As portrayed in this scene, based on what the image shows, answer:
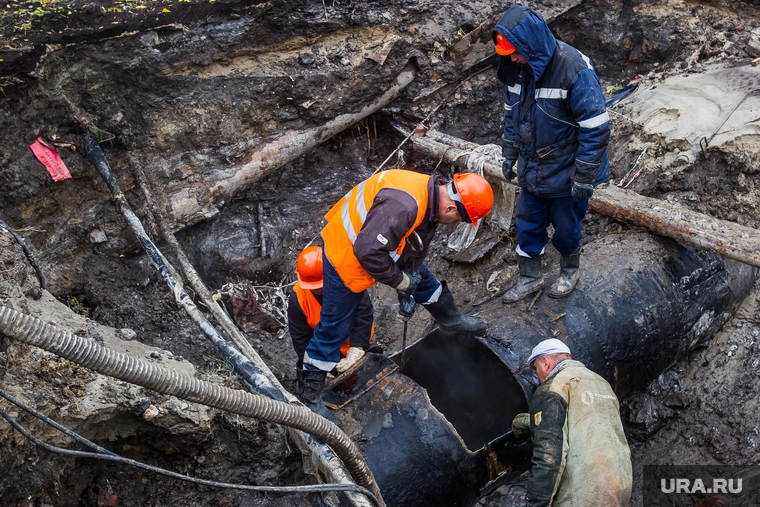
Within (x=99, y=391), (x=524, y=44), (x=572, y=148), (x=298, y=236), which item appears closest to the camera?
(x=99, y=391)

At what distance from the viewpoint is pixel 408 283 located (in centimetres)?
290

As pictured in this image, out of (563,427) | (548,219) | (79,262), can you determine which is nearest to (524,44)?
(548,219)

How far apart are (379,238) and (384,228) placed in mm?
56

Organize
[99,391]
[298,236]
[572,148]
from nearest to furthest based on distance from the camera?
[99,391], [572,148], [298,236]

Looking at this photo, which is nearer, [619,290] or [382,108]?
[619,290]

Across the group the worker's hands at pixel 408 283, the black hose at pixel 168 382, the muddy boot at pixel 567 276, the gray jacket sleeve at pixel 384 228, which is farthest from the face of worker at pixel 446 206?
the black hose at pixel 168 382

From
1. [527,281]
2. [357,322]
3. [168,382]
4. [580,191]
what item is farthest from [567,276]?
[168,382]

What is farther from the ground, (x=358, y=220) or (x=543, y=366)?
(x=358, y=220)

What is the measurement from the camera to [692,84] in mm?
4828

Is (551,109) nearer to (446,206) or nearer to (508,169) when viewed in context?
(508,169)

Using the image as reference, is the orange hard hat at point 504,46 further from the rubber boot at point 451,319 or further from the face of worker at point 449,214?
the rubber boot at point 451,319

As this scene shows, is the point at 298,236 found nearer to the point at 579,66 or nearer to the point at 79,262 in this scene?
the point at 79,262

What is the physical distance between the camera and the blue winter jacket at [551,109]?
2.86 metres

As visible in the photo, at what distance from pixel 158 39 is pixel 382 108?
215 cm
